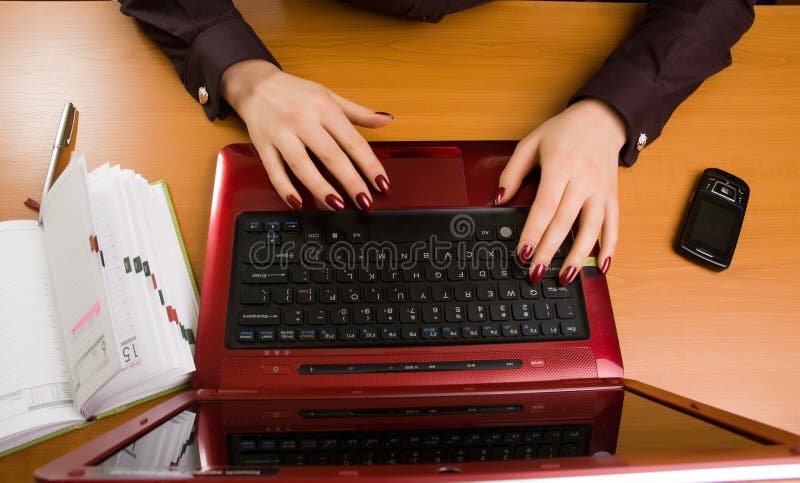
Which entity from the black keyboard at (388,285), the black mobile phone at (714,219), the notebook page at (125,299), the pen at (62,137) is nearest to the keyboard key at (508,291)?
the black keyboard at (388,285)

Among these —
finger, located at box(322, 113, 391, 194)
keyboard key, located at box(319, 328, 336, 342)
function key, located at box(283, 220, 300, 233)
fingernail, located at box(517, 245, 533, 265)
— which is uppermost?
finger, located at box(322, 113, 391, 194)

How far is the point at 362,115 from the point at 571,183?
0.25 meters

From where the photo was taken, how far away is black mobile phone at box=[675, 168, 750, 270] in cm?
54

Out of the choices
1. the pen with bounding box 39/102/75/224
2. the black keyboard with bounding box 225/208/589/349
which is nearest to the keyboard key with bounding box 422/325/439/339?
the black keyboard with bounding box 225/208/589/349

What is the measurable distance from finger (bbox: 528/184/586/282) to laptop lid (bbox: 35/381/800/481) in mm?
131

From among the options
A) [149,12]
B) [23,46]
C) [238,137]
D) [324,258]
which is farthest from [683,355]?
[23,46]

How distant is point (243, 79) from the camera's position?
1.92ft

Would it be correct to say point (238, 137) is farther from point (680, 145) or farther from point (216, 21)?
point (680, 145)

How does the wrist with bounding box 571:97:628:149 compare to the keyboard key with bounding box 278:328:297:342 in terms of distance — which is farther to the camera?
the wrist with bounding box 571:97:628:149

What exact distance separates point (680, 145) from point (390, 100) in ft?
1.20

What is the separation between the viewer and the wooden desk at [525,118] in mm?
515

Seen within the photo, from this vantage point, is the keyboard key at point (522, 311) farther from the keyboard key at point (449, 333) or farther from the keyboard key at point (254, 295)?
the keyboard key at point (254, 295)

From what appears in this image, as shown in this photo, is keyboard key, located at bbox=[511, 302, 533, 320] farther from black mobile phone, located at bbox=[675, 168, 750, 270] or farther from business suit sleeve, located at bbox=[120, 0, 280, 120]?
business suit sleeve, located at bbox=[120, 0, 280, 120]

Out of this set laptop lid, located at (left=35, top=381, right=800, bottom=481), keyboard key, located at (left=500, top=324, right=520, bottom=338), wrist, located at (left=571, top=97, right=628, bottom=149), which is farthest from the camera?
wrist, located at (left=571, top=97, right=628, bottom=149)
